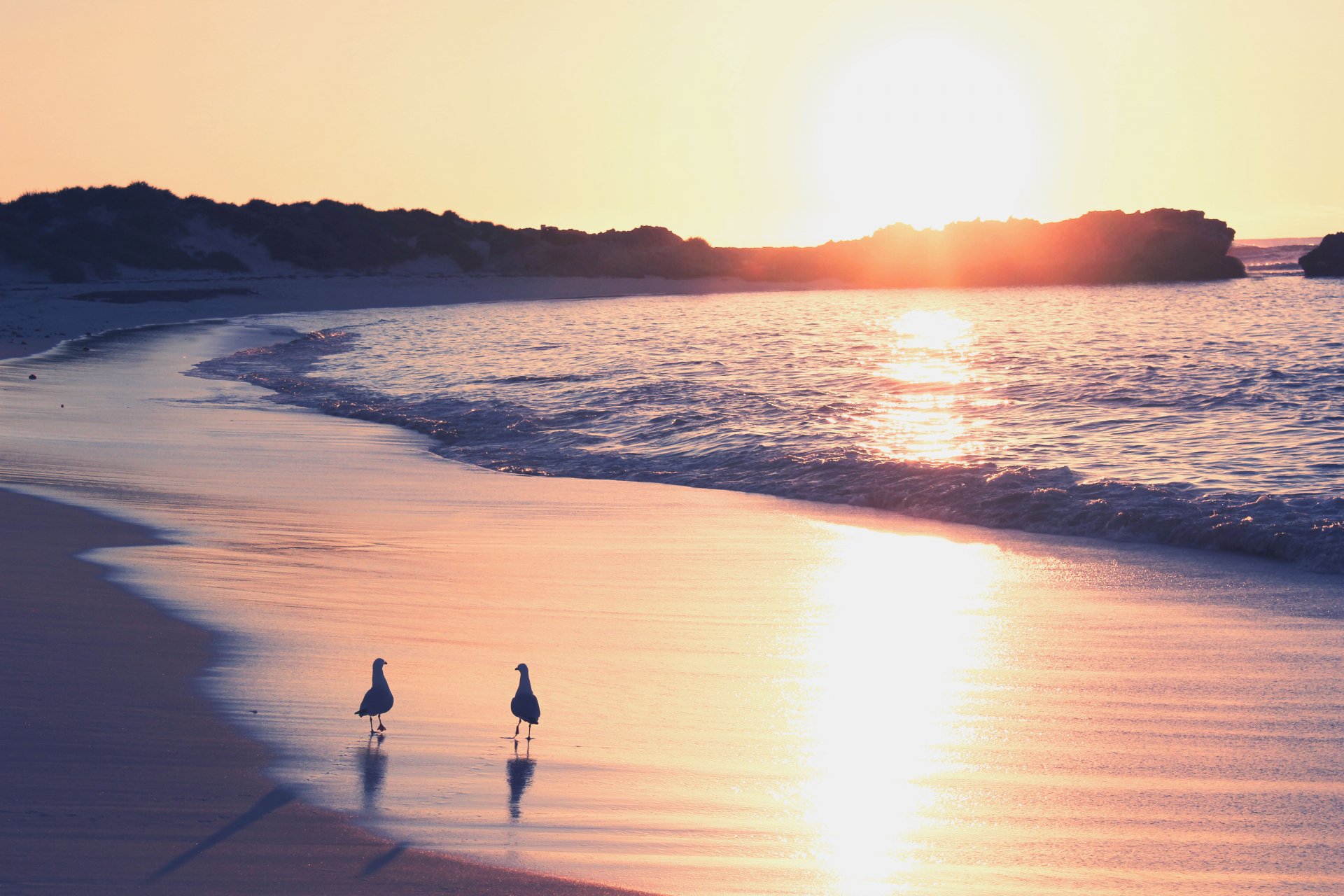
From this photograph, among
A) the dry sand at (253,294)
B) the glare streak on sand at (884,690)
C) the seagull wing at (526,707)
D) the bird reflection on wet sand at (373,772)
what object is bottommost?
the glare streak on sand at (884,690)

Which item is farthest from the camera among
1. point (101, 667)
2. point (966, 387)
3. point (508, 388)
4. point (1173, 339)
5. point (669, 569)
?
point (1173, 339)

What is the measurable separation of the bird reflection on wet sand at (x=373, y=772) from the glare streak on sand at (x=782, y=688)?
2cm

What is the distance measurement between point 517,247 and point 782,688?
248ft

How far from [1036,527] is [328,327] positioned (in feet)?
104

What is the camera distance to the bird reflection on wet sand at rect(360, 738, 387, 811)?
11.8 feet

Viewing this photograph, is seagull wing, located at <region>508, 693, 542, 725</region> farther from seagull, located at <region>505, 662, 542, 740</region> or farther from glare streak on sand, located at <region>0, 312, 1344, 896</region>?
glare streak on sand, located at <region>0, 312, 1344, 896</region>

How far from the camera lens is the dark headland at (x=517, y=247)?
5909 cm

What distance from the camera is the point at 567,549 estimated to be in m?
7.61

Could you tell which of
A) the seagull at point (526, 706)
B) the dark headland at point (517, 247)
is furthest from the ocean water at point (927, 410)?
the dark headland at point (517, 247)

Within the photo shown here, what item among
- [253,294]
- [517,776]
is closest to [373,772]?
[517,776]

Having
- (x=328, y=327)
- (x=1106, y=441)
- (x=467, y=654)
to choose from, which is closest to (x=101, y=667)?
(x=467, y=654)

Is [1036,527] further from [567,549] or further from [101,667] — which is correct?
[101,667]

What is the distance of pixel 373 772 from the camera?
12.5ft

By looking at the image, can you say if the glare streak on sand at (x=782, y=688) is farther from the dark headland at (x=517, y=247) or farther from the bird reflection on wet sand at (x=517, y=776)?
the dark headland at (x=517, y=247)
